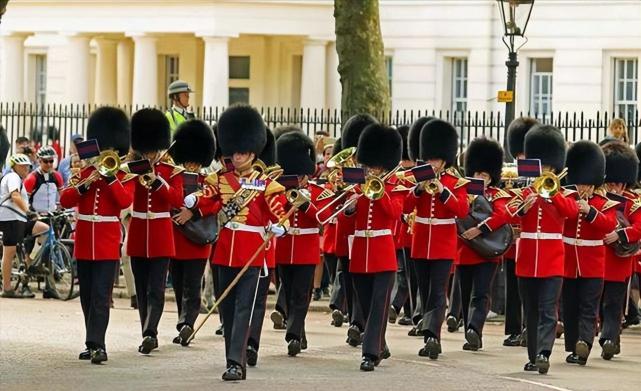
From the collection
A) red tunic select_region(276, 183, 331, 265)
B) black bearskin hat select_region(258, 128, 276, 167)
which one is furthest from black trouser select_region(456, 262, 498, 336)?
black bearskin hat select_region(258, 128, 276, 167)

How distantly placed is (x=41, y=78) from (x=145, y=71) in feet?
13.1

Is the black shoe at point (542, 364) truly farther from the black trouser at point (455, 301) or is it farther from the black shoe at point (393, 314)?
the black shoe at point (393, 314)

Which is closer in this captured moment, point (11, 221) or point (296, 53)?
point (11, 221)

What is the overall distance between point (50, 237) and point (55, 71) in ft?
64.0

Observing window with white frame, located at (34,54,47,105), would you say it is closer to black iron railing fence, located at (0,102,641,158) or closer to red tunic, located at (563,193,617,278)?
black iron railing fence, located at (0,102,641,158)

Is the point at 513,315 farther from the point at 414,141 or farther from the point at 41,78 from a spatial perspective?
the point at 41,78

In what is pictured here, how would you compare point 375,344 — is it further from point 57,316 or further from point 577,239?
point 57,316

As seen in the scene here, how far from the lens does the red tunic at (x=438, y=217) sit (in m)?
15.4

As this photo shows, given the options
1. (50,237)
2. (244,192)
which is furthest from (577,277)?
(50,237)

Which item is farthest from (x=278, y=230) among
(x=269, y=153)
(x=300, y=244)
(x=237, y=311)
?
(x=300, y=244)

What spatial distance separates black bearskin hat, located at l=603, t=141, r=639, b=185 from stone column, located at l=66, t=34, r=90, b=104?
22445 millimetres

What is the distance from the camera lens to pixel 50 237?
20188 mm

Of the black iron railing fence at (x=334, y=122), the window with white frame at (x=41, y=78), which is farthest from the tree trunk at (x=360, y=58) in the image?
the window with white frame at (x=41, y=78)

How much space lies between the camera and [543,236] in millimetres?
14758
